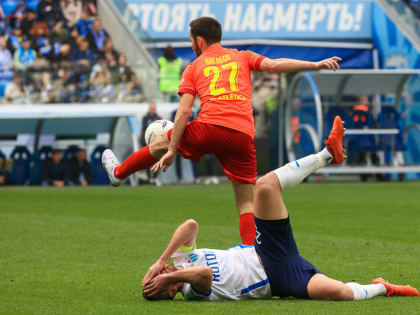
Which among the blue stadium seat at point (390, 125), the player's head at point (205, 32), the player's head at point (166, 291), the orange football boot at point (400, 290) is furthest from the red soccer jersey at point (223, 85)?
the blue stadium seat at point (390, 125)

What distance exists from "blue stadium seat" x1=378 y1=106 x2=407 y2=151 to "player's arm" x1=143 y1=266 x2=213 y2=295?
17188 mm

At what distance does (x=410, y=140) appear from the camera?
2452 centimetres

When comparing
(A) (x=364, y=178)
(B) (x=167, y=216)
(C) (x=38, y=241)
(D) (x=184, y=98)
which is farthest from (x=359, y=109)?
(D) (x=184, y=98)

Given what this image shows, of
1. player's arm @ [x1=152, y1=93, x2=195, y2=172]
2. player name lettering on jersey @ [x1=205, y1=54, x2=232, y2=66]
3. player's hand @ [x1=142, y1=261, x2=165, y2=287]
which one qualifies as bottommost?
player's hand @ [x1=142, y1=261, x2=165, y2=287]

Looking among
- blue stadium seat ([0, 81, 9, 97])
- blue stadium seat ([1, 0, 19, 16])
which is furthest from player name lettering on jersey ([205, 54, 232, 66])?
blue stadium seat ([1, 0, 19, 16])

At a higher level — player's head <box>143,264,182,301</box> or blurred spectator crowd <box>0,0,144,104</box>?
blurred spectator crowd <box>0,0,144,104</box>

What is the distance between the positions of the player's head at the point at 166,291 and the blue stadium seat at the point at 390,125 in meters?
17.1

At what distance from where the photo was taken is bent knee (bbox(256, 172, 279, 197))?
6641mm

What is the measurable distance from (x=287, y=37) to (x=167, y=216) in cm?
1496

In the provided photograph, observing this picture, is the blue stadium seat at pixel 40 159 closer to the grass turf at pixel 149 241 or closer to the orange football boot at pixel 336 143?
the grass turf at pixel 149 241

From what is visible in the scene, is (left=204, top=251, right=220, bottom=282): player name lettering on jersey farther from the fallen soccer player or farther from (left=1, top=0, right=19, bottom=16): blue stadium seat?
(left=1, top=0, right=19, bottom=16): blue stadium seat

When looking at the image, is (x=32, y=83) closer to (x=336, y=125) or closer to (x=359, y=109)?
(x=359, y=109)

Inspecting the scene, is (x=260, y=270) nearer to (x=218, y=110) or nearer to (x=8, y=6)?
(x=218, y=110)

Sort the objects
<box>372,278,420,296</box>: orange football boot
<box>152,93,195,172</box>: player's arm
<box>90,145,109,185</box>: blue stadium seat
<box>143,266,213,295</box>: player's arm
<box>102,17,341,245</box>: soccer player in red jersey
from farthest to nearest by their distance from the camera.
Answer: <box>90,145,109,185</box>: blue stadium seat, <box>102,17,341,245</box>: soccer player in red jersey, <box>152,93,195,172</box>: player's arm, <box>372,278,420,296</box>: orange football boot, <box>143,266,213,295</box>: player's arm
